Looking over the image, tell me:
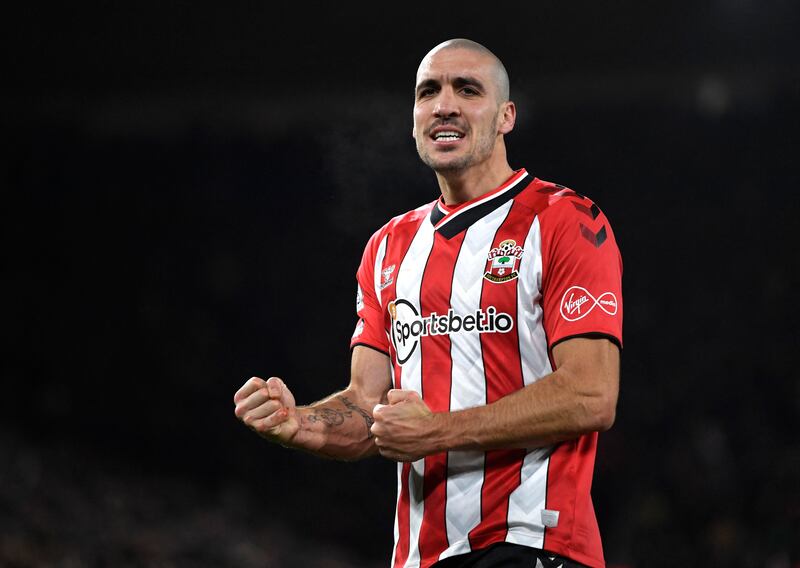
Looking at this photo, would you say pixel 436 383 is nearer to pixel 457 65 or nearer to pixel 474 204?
pixel 474 204

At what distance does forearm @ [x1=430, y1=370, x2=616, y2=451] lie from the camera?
208 centimetres

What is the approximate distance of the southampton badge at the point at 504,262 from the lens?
2.32m

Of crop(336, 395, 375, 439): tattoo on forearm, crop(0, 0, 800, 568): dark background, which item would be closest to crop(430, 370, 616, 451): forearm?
crop(336, 395, 375, 439): tattoo on forearm

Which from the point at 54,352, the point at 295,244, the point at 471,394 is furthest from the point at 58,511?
the point at 471,394

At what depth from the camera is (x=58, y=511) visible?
6.71 meters

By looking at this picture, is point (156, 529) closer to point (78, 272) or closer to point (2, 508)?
point (2, 508)

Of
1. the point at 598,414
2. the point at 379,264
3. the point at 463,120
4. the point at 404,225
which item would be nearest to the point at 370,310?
the point at 379,264

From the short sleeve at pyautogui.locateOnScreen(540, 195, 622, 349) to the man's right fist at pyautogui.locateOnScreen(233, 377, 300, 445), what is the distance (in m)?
0.63

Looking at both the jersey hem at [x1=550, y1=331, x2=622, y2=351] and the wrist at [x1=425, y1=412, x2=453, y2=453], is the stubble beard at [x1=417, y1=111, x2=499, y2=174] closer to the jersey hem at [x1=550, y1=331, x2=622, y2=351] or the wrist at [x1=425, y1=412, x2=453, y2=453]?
the jersey hem at [x1=550, y1=331, x2=622, y2=351]

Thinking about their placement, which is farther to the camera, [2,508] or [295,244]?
[295,244]

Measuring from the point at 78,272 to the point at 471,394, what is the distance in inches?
223

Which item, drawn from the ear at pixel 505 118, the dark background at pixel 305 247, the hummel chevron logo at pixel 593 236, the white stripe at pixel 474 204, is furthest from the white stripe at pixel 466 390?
the dark background at pixel 305 247

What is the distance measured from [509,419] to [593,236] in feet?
1.64

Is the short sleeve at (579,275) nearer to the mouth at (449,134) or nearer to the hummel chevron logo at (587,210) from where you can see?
the hummel chevron logo at (587,210)
